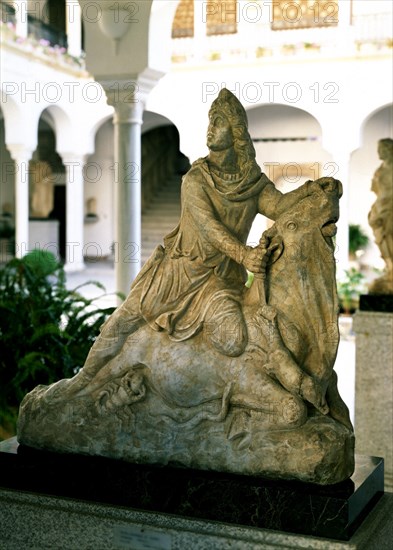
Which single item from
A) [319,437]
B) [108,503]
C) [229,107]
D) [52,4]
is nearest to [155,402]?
[108,503]

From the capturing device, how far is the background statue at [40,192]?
21.4 meters

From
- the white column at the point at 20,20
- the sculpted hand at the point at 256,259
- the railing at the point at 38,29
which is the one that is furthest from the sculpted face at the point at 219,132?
the white column at the point at 20,20

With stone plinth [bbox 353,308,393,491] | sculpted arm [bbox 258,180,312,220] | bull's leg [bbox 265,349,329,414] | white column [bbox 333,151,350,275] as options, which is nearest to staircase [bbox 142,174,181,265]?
white column [bbox 333,151,350,275]

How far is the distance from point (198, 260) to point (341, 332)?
923 cm

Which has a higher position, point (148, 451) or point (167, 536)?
point (148, 451)

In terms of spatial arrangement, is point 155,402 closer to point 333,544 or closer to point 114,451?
point 114,451

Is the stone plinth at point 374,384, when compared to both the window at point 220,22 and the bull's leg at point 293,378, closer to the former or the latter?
the bull's leg at point 293,378

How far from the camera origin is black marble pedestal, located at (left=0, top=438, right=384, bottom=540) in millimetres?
2936

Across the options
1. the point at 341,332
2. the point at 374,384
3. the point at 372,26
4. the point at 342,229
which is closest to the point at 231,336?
the point at 374,384

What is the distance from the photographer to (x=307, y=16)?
660 inches

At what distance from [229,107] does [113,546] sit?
165 centimetres

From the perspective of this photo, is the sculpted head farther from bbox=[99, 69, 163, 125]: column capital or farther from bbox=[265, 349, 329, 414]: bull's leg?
bbox=[99, 69, 163, 125]: column capital

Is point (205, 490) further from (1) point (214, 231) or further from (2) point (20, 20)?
(2) point (20, 20)

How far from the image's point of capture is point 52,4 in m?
20.6
